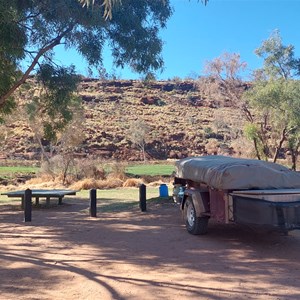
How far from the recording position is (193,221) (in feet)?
30.6

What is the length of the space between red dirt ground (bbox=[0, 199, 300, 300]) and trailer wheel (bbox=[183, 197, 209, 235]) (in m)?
0.16

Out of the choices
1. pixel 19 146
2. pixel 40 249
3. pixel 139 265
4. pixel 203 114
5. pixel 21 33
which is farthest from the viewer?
pixel 203 114

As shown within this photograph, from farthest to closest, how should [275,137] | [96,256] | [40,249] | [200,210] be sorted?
1. [275,137]
2. [200,210]
3. [40,249]
4. [96,256]

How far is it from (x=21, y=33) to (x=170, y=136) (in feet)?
182

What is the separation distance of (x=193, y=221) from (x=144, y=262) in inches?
95.2

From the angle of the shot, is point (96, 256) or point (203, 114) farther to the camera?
point (203, 114)

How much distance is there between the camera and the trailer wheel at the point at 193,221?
918 centimetres

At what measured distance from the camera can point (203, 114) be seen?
7650 cm

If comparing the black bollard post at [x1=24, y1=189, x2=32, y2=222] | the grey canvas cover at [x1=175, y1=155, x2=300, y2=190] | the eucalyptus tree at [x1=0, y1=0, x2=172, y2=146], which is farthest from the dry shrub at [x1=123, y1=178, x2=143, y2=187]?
the grey canvas cover at [x1=175, y1=155, x2=300, y2=190]

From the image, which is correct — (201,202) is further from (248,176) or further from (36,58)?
(36,58)

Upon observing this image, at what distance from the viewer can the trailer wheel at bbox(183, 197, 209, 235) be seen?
9.18m

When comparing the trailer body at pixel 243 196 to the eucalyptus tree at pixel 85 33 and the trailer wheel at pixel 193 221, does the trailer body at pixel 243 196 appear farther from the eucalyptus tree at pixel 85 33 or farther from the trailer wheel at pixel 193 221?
the eucalyptus tree at pixel 85 33

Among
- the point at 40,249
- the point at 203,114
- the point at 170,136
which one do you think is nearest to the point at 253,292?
the point at 40,249

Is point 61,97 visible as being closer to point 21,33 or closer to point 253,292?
point 21,33
